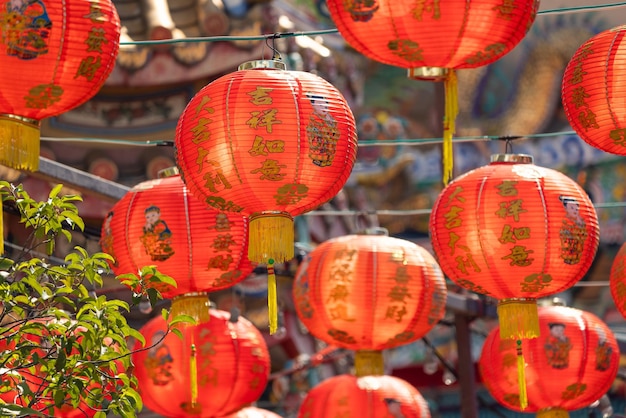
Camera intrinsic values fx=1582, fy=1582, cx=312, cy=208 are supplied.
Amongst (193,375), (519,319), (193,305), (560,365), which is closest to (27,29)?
(193,305)

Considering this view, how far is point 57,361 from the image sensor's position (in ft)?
18.9

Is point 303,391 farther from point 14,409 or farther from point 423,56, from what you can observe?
point 14,409

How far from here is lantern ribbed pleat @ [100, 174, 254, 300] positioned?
344 inches

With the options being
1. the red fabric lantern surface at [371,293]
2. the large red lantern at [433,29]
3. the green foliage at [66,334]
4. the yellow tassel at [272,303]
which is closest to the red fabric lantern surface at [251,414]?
the red fabric lantern surface at [371,293]

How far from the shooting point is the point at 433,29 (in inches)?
293

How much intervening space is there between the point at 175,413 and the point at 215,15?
547 centimetres

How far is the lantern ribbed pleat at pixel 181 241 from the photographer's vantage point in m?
8.74

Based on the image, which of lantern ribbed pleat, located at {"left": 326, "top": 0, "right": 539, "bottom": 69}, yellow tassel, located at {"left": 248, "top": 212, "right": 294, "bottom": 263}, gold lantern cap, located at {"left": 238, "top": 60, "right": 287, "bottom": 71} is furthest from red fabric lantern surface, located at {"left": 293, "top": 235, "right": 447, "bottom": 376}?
lantern ribbed pleat, located at {"left": 326, "top": 0, "right": 539, "bottom": 69}

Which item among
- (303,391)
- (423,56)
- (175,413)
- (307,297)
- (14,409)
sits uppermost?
(423,56)

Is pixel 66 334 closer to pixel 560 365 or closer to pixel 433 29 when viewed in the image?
pixel 433 29

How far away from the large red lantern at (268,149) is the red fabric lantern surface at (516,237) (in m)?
1.16

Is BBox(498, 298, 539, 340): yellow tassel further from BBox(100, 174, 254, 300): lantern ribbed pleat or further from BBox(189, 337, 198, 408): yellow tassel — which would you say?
BBox(189, 337, 198, 408): yellow tassel

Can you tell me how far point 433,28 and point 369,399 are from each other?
398 cm

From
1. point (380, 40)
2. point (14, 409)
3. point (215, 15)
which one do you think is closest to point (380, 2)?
point (380, 40)
